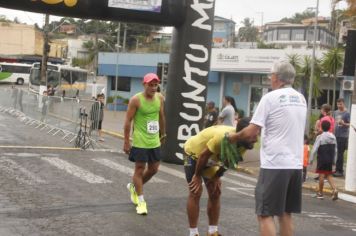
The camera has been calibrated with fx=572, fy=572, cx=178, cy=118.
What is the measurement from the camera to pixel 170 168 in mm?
12219

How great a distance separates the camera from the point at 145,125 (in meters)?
7.46

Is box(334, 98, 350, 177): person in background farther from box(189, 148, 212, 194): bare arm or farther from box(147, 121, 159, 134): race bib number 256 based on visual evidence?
box(189, 148, 212, 194): bare arm

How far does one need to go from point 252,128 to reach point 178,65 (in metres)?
8.35

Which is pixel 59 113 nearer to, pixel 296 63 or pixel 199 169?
pixel 199 169

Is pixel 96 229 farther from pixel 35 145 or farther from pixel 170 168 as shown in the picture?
pixel 35 145

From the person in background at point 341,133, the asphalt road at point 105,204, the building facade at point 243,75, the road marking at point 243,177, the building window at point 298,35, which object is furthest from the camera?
the building window at point 298,35

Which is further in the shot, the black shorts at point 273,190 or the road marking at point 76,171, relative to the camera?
the road marking at point 76,171

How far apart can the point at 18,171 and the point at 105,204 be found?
290 cm

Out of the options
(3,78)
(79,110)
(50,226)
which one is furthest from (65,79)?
(50,226)

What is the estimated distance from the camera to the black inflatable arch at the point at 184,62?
12836 millimetres

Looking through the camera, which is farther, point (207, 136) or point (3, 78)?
point (3, 78)

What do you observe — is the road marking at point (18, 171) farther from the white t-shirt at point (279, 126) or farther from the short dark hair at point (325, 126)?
the short dark hair at point (325, 126)

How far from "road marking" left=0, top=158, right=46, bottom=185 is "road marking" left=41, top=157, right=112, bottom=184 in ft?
2.44

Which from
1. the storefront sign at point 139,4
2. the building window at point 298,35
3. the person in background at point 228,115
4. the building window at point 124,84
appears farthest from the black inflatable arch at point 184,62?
the building window at point 298,35
